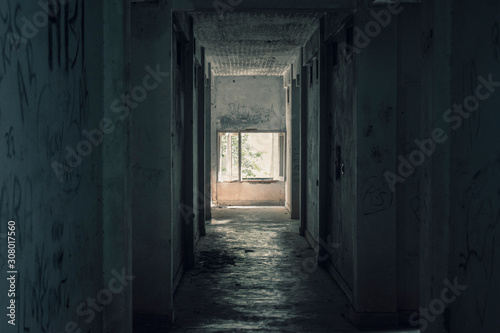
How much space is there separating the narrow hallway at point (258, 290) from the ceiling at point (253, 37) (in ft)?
11.2

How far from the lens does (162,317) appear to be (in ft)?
13.0

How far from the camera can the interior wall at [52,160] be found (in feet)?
4.63

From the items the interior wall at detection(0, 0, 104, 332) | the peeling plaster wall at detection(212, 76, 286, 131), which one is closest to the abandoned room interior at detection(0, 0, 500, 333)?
the interior wall at detection(0, 0, 104, 332)

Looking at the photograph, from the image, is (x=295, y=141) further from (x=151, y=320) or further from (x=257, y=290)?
(x=151, y=320)

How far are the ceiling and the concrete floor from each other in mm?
3426

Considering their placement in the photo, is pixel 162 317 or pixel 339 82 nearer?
pixel 162 317

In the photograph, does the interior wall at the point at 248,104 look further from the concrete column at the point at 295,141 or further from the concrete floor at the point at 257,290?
the concrete floor at the point at 257,290

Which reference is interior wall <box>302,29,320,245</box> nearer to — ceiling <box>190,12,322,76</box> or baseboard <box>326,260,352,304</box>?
ceiling <box>190,12,322,76</box>

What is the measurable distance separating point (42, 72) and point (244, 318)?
3.13 metres

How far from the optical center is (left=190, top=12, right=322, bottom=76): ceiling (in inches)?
245

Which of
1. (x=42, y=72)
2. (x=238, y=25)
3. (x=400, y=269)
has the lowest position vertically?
(x=400, y=269)

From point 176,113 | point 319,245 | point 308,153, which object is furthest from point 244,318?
point 308,153

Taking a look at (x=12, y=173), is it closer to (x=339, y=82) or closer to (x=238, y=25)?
(x=339, y=82)

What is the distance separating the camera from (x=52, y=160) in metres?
1.73
